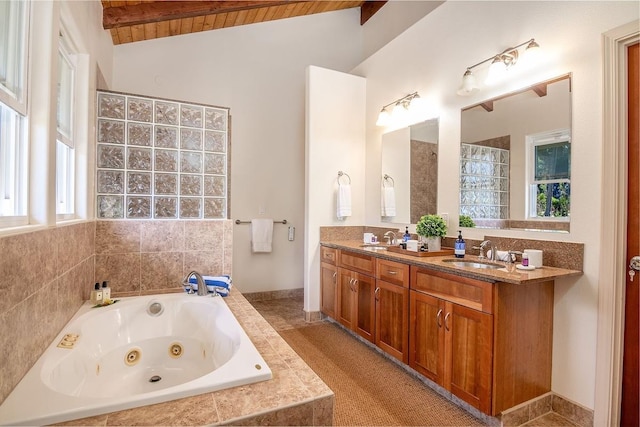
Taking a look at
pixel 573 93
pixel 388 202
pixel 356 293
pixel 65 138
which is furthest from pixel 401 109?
pixel 65 138

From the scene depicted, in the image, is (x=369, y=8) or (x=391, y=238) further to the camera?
(x=369, y=8)

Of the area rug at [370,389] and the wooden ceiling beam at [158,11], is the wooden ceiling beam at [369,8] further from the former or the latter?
the area rug at [370,389]

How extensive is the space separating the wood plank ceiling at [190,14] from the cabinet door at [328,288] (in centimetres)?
268

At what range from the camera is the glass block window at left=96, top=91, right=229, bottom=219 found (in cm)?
246

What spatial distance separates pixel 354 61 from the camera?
473 centimetres

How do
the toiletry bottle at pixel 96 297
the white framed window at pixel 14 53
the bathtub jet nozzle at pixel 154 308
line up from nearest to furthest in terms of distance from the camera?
the white framed window at pixel 14 53 < the toiletry bottle at pixel 96 297 < the bathtub jet nozzle at pixel 154 308

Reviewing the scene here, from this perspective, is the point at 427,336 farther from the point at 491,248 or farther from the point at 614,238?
the point at 614,238

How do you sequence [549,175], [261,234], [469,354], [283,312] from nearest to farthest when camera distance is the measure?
[469,354] → [549,175] → [283,312] → [261,234]

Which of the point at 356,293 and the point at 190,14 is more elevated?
the point at 190,14

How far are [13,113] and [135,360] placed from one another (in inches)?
60.5

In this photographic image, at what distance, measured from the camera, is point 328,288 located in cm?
333

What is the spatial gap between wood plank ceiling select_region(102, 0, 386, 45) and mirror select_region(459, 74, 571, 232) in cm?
240

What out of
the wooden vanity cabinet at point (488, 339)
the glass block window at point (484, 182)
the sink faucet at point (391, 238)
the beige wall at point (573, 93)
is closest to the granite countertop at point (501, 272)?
the wooden vanity cabinet at point (488, 339)

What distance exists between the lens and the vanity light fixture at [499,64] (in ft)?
6.70
